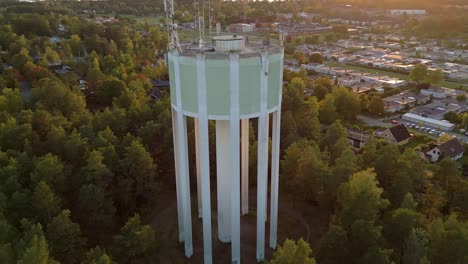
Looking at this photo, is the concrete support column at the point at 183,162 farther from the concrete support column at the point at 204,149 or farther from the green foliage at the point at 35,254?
the green foliage at the point at 35,254

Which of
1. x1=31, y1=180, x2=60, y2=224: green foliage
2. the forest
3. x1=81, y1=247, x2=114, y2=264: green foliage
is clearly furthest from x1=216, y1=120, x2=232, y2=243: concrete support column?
x1=31, y1=180, x2=60, y2=224: green foliage

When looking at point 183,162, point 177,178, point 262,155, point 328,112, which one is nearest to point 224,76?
point 262,155

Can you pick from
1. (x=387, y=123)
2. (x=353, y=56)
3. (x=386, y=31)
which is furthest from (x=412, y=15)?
(x=387, y=123)

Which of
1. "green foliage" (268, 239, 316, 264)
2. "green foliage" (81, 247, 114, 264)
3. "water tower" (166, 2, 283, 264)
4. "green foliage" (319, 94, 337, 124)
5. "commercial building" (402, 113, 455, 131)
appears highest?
"water tower" (166, 2, 283, 264)

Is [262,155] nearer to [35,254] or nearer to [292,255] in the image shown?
[292,255]

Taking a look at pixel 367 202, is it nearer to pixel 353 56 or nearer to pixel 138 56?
pixel 138 56

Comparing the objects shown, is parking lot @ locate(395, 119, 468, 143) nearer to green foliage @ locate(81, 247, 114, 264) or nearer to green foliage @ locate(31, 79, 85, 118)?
green foliage @ locate(31, 79, 85, 118)
